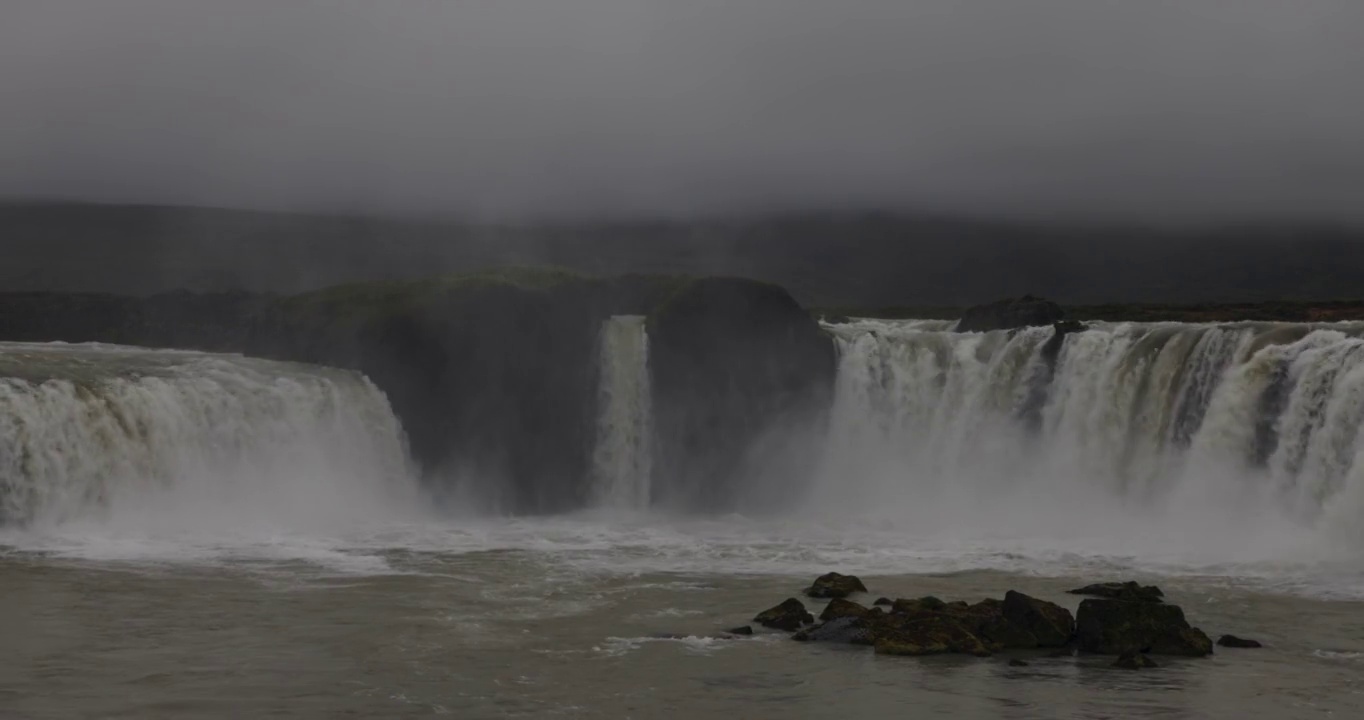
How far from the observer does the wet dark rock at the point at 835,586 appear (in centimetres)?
2339

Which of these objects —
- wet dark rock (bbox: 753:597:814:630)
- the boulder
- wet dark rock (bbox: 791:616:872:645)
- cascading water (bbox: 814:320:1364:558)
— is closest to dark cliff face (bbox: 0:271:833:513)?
cascading water (bbox: 814:320:1364:558)

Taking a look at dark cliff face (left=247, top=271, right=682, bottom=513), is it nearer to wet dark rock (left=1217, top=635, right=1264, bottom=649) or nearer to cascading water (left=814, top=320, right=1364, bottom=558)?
cascading water (left=814, top=320, right=1364, bottom=558)

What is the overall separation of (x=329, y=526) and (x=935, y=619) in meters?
16.5

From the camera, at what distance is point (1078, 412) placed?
120ft

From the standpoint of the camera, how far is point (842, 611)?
68.1 feet

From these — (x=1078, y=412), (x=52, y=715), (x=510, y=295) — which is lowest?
(x=52, y=715)

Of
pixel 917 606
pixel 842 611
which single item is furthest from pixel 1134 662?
pixel 842 611

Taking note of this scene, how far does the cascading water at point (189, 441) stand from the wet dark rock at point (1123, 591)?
1682 centimetres

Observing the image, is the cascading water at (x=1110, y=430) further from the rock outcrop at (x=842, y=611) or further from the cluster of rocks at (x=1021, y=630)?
the rock outcrop at (x=842, y=611)

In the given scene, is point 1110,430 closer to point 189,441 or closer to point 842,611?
point 842,611

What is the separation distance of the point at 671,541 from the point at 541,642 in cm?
1248

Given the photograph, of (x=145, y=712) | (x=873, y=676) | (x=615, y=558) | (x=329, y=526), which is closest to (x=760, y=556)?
Answer: (x=615, y=558)

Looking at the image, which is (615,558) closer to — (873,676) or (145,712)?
(873,676)

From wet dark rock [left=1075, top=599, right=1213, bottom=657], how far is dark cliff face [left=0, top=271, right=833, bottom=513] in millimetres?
20315
